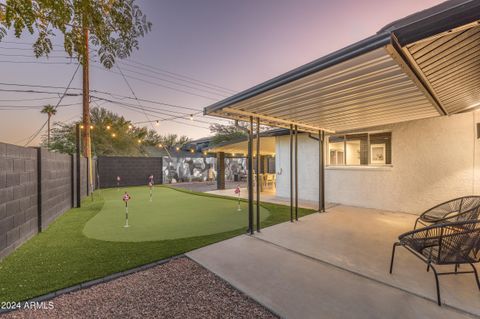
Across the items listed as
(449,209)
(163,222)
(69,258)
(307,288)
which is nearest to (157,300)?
(307,288)

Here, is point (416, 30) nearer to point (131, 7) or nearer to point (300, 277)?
point (131, 7)

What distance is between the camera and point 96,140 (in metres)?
19.5

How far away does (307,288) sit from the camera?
2.51 meters

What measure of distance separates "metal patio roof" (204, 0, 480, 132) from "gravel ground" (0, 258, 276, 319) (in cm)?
282

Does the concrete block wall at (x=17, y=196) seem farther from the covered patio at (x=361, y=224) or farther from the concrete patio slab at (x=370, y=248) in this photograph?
the concrete patio slab at (x=370, y=248)

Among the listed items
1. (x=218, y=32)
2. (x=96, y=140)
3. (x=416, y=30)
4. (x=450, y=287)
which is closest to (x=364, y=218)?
(x=450, y=287)

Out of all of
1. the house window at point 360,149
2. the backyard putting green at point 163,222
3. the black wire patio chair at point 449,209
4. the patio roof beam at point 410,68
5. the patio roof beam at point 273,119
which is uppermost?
the patio roof beam at point 410,68

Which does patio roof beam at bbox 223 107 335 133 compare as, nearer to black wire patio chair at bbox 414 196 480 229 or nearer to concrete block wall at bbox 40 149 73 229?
black wire patio chair at bbox 414 196 480 229

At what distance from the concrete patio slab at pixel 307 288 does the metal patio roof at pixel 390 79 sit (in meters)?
2.58

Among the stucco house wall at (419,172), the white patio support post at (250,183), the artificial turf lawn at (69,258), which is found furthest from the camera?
the stucco house wall at (419,172)

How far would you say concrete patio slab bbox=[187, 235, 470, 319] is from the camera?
2080 millimetres

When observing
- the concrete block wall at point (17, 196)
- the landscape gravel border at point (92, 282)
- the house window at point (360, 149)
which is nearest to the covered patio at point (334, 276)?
the landscape gravel border at point (92, 282)

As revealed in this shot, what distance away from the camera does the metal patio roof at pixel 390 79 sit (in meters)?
1.89

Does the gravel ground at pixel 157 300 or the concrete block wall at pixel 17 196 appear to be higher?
the concrete block wall at pixel 17 196
